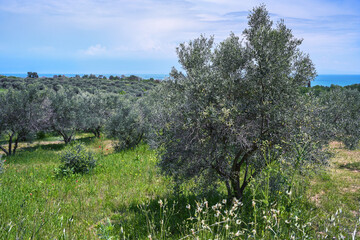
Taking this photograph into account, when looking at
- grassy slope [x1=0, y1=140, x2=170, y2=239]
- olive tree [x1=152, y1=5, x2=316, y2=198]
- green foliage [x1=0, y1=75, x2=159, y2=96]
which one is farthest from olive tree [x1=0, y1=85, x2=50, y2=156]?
green foliage [x1=0, y1=75, x2=159, y2=96]

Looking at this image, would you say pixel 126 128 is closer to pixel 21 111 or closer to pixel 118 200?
pixel 21 111

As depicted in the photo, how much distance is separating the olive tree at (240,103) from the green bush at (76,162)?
23.6 ft

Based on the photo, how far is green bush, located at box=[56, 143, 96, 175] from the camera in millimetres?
11870

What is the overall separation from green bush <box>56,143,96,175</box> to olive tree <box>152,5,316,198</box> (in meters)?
7.20

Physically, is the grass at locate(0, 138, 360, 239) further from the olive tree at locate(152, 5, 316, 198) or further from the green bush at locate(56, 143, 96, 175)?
the olive tree at locate(152, 5, 316, 198)

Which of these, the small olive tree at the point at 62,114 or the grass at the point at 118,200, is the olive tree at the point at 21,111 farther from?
the grass at the point at 118,200

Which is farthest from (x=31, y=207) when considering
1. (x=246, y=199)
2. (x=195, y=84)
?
(x=246, y=199)

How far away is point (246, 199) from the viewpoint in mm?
7695

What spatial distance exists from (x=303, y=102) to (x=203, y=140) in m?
2.93

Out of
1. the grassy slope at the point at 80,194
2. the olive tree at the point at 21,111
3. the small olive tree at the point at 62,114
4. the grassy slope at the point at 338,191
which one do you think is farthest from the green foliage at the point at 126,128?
the grassy slope at the point at 338,191

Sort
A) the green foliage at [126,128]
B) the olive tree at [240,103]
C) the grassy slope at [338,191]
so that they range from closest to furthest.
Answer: the olive tree at [240,103], the grassy slope at [338,191], the green foliage at [126,128]

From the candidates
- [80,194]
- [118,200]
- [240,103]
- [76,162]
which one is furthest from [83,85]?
[240,103]

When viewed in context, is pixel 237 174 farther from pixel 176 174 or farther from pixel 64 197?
pixel 64 197

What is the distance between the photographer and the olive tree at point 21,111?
62.0 ft
